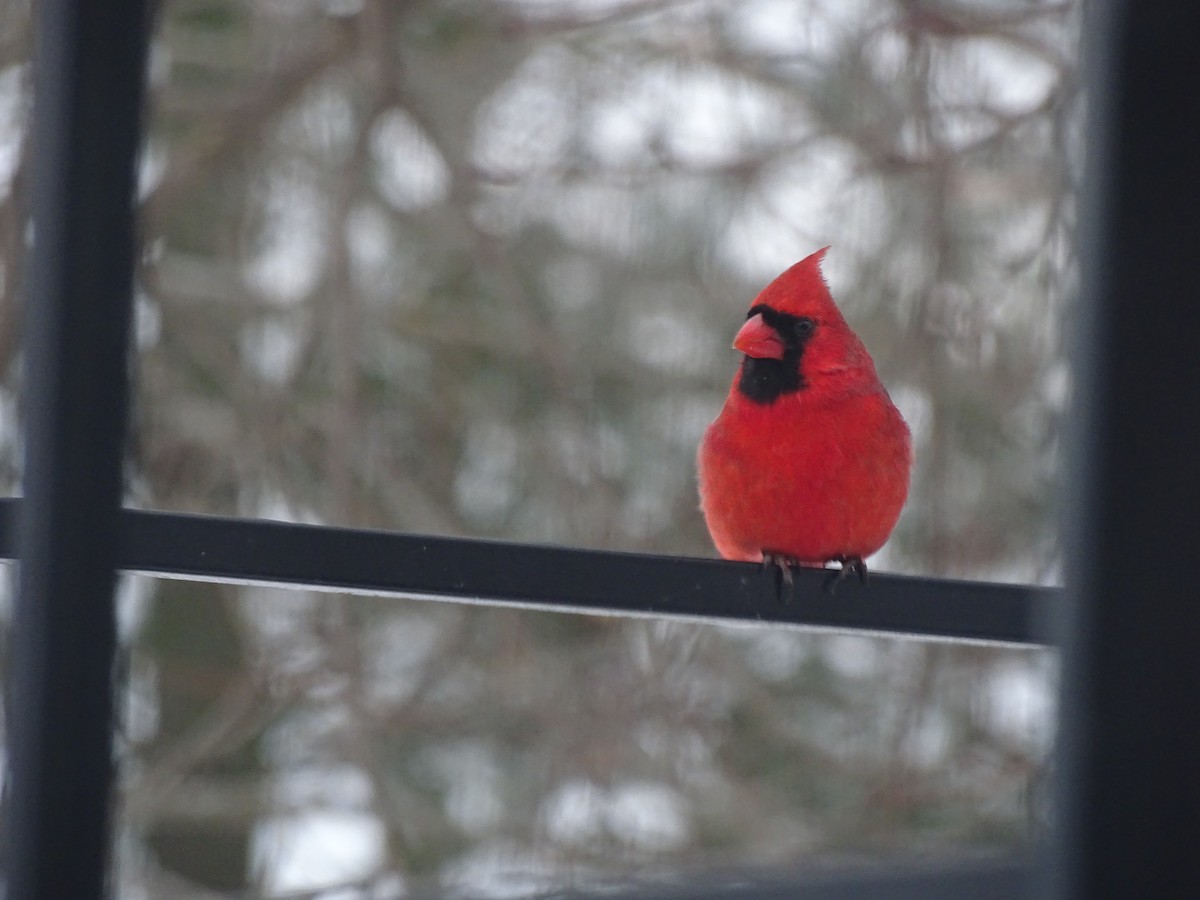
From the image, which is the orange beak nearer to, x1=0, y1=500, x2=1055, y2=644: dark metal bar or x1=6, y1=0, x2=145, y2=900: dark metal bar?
x1=0, y1=500, x2=1055, y2=644: dark metal bar

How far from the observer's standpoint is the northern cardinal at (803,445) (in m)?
1.81

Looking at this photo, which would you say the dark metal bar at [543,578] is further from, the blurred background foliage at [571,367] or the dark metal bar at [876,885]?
the blurred background foliage at [571,367]

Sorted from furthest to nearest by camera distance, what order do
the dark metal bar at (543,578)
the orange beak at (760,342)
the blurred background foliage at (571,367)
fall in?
the blurred background foliage at (571,367), the orange beak at (760,342), the dark metal bar at (543,578)

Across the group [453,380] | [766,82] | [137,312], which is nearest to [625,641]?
[453,380]

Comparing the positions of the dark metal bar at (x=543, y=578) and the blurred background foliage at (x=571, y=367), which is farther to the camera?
the blurred background foliage at (x=571, y=367)

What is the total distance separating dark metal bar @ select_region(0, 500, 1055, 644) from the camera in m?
0.91

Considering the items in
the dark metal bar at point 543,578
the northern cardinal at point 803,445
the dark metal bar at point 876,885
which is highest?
the northern cardinal at point 803,445

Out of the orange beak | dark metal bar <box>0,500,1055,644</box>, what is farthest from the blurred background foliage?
dark metal bar <box>0,500,1055,644</box>

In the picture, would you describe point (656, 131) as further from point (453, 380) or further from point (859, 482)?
point (859, 482)

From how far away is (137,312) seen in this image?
0.80 meters

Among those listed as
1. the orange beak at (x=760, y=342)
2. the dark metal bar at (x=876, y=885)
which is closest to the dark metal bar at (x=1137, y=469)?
the dark metal bar at (x=876, y=885)

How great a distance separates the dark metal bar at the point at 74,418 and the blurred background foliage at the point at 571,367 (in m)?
2.49

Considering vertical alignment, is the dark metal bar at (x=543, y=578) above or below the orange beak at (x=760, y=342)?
below

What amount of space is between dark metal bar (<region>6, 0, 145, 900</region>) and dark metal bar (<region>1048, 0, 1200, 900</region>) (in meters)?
0.48
